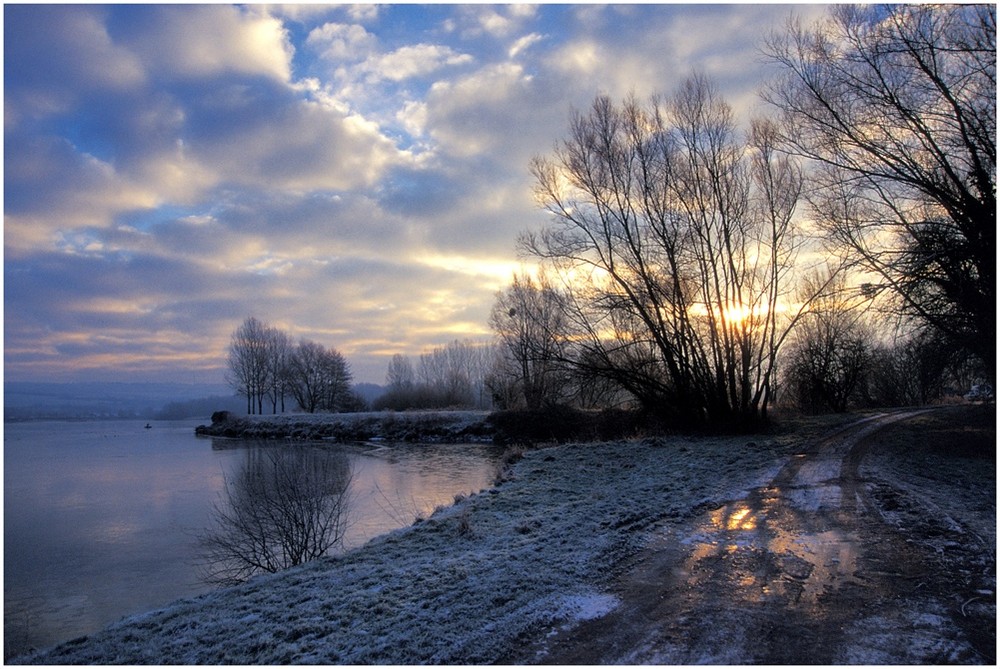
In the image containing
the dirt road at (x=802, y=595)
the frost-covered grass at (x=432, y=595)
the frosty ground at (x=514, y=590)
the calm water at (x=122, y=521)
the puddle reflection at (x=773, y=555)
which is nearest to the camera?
the dirt road at (x=802, y=595)

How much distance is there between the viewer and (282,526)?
888cm

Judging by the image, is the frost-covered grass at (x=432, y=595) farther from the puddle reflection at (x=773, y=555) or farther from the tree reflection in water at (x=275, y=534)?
the tree reflection in water at (x=275, y=534)

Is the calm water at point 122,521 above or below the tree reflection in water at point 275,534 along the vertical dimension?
below

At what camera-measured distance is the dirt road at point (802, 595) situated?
12.6ft

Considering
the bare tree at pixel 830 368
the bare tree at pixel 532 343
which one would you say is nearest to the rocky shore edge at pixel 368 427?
the bare tree at pixel 532 343

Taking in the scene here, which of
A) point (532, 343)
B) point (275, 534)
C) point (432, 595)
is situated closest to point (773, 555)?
point (432, 595)

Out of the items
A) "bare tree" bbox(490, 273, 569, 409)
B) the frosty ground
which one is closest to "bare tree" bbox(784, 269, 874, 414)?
"bare tree" bbox(490, 273, 569, 409)

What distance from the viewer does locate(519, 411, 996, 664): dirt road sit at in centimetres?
385

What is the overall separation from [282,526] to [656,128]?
15.9 meters

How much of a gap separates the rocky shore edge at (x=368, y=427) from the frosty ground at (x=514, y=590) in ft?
85.9

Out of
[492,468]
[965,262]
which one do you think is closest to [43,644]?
[492,468]

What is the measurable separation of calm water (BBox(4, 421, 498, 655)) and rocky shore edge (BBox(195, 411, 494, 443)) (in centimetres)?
896

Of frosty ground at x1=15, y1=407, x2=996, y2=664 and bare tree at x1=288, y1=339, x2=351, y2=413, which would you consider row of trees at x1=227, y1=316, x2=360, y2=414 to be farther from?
frosty ground at x1=15, y1=407, x2=996, y2=664

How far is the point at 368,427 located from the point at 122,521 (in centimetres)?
2772
